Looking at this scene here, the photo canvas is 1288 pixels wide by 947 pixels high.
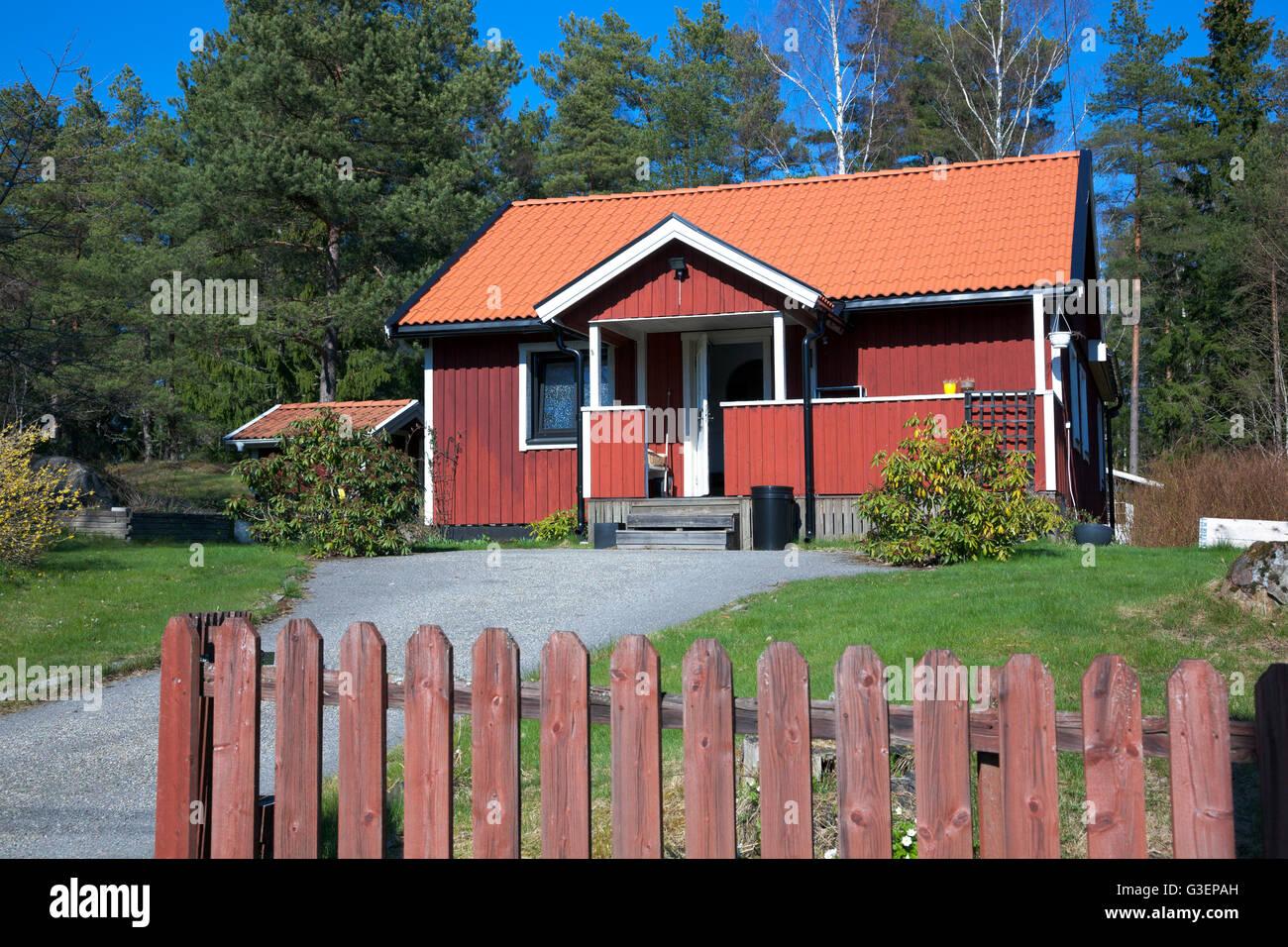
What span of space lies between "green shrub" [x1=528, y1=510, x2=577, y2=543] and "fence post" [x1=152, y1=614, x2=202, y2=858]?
13839mm

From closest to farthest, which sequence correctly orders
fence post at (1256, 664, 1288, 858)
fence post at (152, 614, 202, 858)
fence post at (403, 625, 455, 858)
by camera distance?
fence post at (1256, 664, 1288, 858) < fence post at (403, 625, 455, 858) < fence post at (152, 614, 202, 858)

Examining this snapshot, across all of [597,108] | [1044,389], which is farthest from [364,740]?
[597,108]

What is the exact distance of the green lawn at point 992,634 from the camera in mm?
4855

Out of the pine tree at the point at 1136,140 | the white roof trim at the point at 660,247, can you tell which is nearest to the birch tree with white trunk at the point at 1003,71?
the pine tree at the point at 1136,140

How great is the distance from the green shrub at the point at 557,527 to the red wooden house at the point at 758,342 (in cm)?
46

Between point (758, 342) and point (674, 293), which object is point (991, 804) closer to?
point (674, 293)

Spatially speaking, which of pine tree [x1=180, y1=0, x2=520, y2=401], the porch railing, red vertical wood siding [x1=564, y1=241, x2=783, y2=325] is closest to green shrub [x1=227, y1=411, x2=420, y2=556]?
red vertical wood siding [x1=564, y1=241, x2=783, y2=325]

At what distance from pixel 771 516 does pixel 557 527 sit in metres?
3.95

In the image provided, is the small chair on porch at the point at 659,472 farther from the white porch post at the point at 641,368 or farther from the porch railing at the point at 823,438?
the porch railing at the point at 823,438

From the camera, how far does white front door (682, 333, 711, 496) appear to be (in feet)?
59.7

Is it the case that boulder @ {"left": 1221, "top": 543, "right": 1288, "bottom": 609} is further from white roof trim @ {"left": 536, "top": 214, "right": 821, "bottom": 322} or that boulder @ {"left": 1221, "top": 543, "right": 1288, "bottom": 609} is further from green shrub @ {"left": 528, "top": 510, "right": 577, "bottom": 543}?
green shrub @ {"left": 528, "top": 510, "right": 577, "bottom": 543}

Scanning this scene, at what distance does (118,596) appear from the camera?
11.2m

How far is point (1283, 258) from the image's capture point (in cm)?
3544
